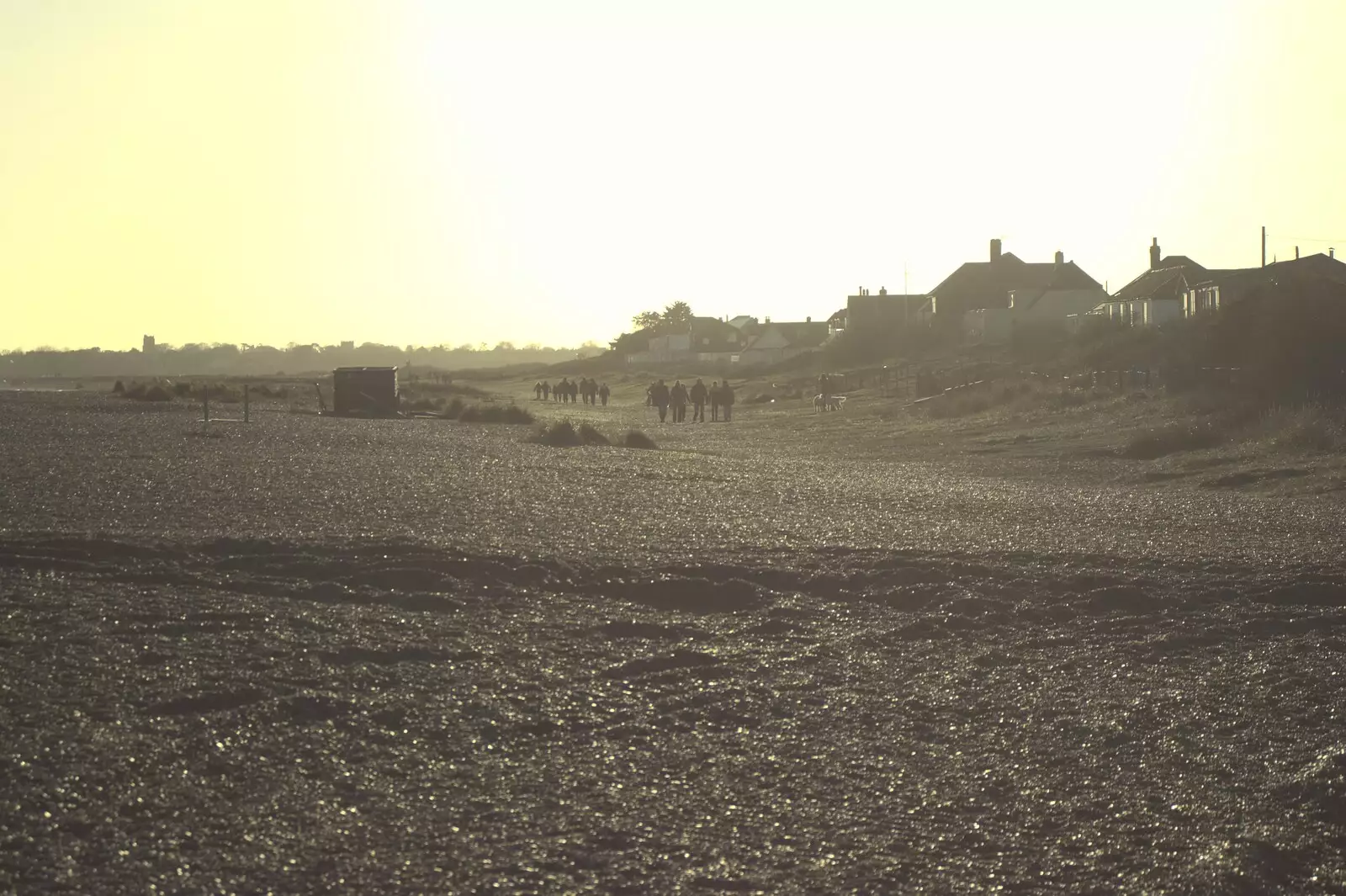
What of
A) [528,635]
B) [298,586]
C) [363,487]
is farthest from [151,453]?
[528,635]

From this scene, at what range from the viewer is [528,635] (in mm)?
9992

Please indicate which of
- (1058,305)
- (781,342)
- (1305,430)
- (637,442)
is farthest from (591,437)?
(781,342)

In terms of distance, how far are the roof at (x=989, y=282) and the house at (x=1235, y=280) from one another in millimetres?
28011

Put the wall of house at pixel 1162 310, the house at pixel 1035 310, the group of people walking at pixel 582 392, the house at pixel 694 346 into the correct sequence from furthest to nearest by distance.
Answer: the house at pixel 694 346, the house at pixel 1035 310, the wall of house at pixel 1162 310, the group of people walking at pixel 582 392

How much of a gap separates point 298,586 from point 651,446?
21794 millimetres

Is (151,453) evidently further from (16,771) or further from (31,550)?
(16,771)

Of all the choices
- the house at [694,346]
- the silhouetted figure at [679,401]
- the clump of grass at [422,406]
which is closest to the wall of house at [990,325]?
the house at [694,346]

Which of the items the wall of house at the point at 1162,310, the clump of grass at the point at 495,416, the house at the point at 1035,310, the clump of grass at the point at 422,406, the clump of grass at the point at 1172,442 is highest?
the house at the point at 1035,310

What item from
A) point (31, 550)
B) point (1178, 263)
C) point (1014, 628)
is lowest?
point (1014, 628)

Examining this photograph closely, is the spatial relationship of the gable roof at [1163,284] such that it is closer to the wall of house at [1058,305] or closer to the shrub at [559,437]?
the wall of house at [1058,305]

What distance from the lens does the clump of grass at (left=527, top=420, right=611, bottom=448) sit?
3253 centimetres

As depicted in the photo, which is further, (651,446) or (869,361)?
(869,361)

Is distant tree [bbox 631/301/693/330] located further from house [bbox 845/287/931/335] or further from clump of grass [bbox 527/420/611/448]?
clump of grass [bbox 527/420/611/448]

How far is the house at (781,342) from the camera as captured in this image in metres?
132
